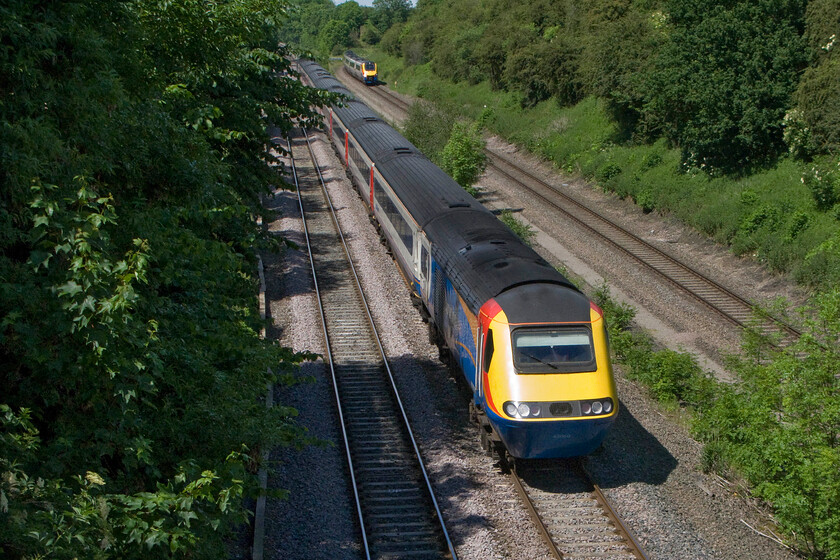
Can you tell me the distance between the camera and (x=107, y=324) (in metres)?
6.04

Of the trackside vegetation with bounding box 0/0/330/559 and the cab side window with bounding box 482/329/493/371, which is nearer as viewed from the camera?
the trackside vegetation with bounding box 0/0/330/559

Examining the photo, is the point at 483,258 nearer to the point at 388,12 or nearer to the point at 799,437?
the point at 799,437

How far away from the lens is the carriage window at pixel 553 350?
11086 millimetres

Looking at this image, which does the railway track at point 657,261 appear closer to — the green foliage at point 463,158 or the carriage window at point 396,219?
the green foliage at point 463,158

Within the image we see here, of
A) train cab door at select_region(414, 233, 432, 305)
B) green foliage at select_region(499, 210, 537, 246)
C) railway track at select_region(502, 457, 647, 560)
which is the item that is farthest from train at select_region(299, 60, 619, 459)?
green foliage at select_region(499, 210, 537, 246)

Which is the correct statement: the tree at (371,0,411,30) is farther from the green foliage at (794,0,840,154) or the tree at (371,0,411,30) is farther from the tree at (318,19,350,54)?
the green foliage at (794,0,840,154)

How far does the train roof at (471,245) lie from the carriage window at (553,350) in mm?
229

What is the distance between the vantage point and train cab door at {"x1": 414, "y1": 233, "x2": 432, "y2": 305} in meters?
16.3

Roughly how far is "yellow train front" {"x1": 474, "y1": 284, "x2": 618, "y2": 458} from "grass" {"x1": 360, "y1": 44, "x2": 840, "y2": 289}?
399 inches

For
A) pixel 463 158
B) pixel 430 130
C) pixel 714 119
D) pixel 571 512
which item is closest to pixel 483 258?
pixel 571 512

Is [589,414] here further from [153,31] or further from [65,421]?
[153,31]

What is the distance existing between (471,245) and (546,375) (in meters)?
3.89

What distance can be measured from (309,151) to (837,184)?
2652cm

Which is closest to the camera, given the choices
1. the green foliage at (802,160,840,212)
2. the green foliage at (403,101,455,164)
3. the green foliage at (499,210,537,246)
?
the green foliage at (802,160,840,212)
